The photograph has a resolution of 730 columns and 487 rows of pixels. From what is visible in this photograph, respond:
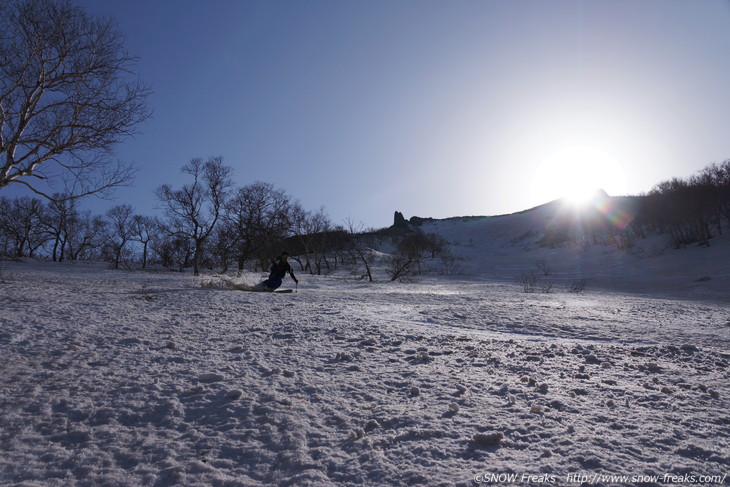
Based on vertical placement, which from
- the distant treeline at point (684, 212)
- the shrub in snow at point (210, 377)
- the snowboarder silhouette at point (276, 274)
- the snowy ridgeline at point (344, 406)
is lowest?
the snowy ridgeline at point (344, 406)

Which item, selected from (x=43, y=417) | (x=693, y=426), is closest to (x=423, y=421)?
(x=693, y=426)

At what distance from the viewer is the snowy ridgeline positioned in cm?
179

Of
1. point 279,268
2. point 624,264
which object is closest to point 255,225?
point 279,268

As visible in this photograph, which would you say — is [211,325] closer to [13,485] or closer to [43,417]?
[43,417]

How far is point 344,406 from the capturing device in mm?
2523

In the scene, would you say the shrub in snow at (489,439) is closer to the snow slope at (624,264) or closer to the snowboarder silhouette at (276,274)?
the snowboarder silhouette at (276,274)

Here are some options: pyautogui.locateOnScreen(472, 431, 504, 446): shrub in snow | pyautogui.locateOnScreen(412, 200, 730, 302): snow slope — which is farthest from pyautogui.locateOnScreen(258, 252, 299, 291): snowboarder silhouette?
pyautogui.locateOnScreen(412, 200, 730, 302): snow slope

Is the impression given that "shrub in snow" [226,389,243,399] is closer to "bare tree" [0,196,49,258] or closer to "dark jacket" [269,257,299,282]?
"dark jacket" [269,257,299,282]

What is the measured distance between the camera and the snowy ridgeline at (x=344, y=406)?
1.79 meters

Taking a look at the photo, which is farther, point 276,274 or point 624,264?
point 624,264

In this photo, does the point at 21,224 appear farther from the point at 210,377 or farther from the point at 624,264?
the point at 624,264

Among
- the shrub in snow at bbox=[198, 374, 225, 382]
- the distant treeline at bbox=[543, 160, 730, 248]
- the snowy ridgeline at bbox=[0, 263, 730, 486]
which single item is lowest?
the snowy ridgeline at bbox=[0, 263, 730, 486]

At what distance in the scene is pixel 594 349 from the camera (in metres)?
4.19

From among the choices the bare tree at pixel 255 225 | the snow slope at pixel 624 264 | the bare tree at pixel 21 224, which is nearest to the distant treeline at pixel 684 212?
the snow slope at pixel 624 264
